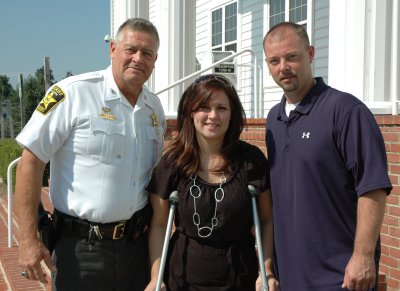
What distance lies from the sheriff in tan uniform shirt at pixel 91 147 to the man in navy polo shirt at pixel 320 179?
860mm

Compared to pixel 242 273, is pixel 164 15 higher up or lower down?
higher up

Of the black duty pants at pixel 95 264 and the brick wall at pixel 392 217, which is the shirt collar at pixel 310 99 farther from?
the brick wall at pixel 392 217

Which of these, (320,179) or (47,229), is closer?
(320,179)

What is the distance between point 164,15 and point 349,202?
618 centimetres

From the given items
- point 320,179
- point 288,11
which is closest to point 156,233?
point 320,179

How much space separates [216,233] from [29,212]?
1083 mm

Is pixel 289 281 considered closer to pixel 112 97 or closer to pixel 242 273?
pixel 242 273

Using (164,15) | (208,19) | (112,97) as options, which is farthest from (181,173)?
(208,19)

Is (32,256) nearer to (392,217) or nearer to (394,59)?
(392,217)

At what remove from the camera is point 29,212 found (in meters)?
2.87

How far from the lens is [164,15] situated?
8039mm

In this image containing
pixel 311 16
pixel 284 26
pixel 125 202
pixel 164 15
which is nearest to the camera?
pixel 284 26

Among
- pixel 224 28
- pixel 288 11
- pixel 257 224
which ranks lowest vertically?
pixel 257 224

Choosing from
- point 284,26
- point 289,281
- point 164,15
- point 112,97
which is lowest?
point 289,281
